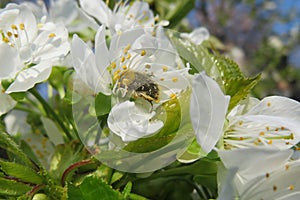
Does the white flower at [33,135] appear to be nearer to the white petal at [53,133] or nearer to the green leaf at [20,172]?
the white petal at [53,133]

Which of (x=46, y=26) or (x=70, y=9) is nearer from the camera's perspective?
(x=46, y=26)

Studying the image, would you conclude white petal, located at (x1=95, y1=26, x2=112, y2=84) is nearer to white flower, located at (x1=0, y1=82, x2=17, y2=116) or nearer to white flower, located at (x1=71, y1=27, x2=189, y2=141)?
white flower, located at (x1=71, y1=27, x2=189, y2=141)

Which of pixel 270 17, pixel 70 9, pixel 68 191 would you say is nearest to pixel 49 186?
pixel 68 191

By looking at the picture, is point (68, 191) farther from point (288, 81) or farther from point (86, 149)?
point (288, 81)

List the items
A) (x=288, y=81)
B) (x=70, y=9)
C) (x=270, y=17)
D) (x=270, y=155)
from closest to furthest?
(x=270, y=155) < (x=70, y=9) < (x=288, y=81) < (x=270, y=17)

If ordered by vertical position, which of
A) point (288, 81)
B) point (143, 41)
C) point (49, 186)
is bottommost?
point (288, 81)

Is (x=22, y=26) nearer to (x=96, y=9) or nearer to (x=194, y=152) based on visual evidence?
(x=96, y=9)

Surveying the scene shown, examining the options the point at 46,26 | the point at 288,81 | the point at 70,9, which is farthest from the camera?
the point at 288,81
